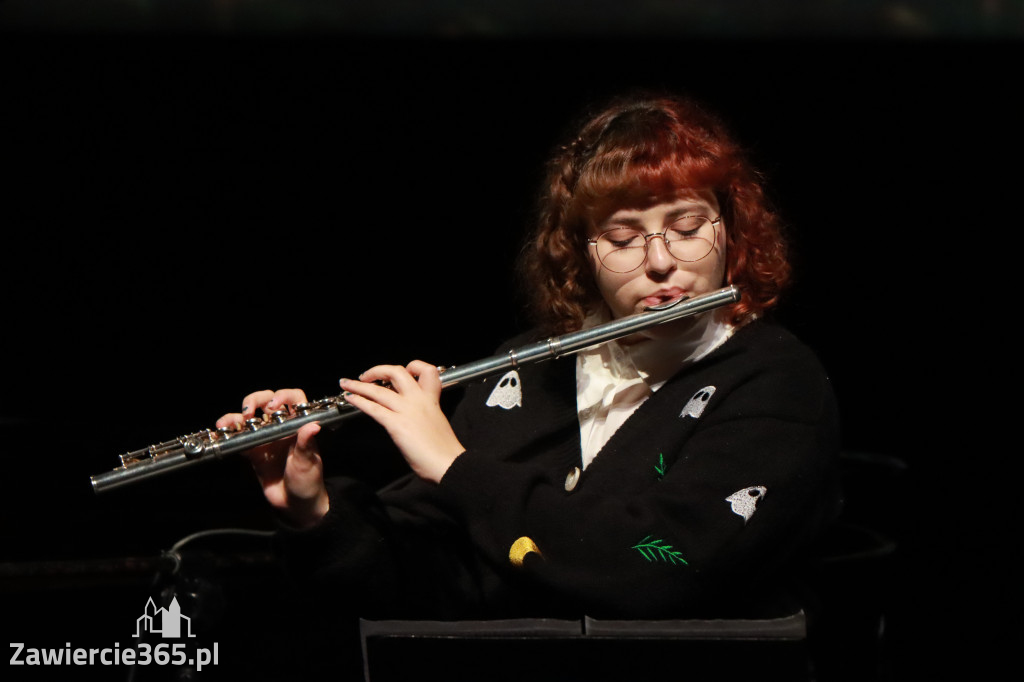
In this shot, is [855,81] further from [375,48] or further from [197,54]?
[197,54]

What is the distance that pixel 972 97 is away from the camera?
2.59m

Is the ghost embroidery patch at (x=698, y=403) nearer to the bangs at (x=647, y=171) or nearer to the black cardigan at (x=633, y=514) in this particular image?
the black cardigan at (x=633, y=514)

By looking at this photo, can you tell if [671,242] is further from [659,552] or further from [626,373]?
[659,552]

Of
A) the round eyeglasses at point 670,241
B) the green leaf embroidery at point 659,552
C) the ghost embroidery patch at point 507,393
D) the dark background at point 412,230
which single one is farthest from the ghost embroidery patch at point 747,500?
the dark background at point 412,230

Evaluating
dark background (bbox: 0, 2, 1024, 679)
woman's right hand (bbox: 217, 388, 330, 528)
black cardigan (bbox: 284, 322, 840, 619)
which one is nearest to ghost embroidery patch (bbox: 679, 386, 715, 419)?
black cardigan (bbox: 284, 322, 840, 619)

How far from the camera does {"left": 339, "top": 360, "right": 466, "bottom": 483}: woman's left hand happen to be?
61.8 inches

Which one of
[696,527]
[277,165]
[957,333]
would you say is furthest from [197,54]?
[957,333]

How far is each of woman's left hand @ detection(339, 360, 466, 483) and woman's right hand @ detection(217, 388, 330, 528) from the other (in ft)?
0.34

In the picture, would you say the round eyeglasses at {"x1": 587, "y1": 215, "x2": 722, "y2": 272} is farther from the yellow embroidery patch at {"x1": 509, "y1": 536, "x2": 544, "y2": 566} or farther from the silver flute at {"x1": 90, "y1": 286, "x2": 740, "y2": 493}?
the yellow embroidery patch at {"x1": 509, "y1": 536, "x2": 544, "y2": 566}

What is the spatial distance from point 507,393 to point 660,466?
0.44m

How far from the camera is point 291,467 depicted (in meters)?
1.68

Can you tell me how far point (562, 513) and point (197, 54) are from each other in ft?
5.37

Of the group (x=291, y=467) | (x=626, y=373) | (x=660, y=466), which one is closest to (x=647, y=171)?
(x=626, y=373)

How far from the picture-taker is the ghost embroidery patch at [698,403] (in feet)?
5.39
